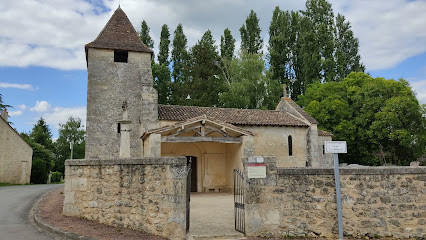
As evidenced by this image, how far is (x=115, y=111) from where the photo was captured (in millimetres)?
20891

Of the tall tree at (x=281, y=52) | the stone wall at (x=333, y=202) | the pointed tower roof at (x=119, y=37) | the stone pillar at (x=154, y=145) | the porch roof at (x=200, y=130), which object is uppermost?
the tall tree at (x=281, y=52)

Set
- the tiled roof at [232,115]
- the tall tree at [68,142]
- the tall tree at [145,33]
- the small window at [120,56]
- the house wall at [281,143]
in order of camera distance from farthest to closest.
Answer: the tall tree at [68,142] < the tall tree at [145,33] < the small window at [120,56] < the house wall at [281,143] < the tiled roof at [232,115]

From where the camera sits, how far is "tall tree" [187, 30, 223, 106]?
117 feet

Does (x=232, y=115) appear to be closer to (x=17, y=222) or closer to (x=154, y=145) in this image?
(x=154, y=145)

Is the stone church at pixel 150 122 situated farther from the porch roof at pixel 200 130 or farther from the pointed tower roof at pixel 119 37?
the porch roof at pixel 200 130

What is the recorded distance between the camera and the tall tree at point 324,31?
36719mm

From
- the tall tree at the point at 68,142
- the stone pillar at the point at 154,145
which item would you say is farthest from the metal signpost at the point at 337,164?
the tall tree at the point at 68,142

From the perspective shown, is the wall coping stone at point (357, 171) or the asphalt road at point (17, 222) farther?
the asphalt road at point (17, 222)

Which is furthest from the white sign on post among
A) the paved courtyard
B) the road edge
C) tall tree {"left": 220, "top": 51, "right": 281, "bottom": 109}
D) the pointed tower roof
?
tall tree {"left": 220, "top": 51, "right": 281, "bottom": 109}

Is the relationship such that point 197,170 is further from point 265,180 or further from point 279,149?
point 265,180

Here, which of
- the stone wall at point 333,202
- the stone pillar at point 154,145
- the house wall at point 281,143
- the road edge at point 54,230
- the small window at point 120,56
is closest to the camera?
the stone wall at point 333,202

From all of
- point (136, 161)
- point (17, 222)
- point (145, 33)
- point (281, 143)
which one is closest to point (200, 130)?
point (281, 143)

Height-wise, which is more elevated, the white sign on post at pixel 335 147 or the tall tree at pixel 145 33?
the tall tree at pixel 145 33

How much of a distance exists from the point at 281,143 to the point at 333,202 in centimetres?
1396
